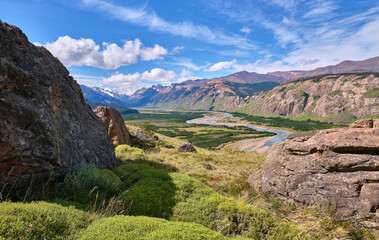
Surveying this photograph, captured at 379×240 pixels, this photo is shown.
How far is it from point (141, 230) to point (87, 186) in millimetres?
4162

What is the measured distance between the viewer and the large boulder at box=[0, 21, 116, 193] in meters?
6.44

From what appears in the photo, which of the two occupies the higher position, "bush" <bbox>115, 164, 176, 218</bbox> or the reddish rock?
the reddish rock

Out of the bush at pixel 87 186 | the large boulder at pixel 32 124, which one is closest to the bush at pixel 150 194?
the bush at pixel 87 186

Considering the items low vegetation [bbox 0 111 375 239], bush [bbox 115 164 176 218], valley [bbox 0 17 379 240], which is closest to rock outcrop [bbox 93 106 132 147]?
valley [bbox 0 17 379 240]

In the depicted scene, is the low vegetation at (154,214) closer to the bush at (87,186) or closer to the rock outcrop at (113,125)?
the bush at (87,186)

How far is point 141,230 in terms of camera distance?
480 centimetres

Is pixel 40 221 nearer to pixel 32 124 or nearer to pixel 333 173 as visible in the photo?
pixel 32 124

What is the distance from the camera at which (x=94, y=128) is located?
12930 mm

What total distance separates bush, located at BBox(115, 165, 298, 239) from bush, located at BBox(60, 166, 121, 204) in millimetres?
876

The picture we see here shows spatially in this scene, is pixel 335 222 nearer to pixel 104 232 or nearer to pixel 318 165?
pixel 318 165

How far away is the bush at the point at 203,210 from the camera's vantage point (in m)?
6.43

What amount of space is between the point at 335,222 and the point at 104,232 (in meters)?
9.38

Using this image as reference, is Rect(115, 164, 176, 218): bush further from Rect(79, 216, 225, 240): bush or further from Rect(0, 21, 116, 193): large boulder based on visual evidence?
Rect(0, 21, 116, 193): large boulder

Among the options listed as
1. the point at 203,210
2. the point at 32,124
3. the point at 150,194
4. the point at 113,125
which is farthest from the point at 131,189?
the point at 113,125
